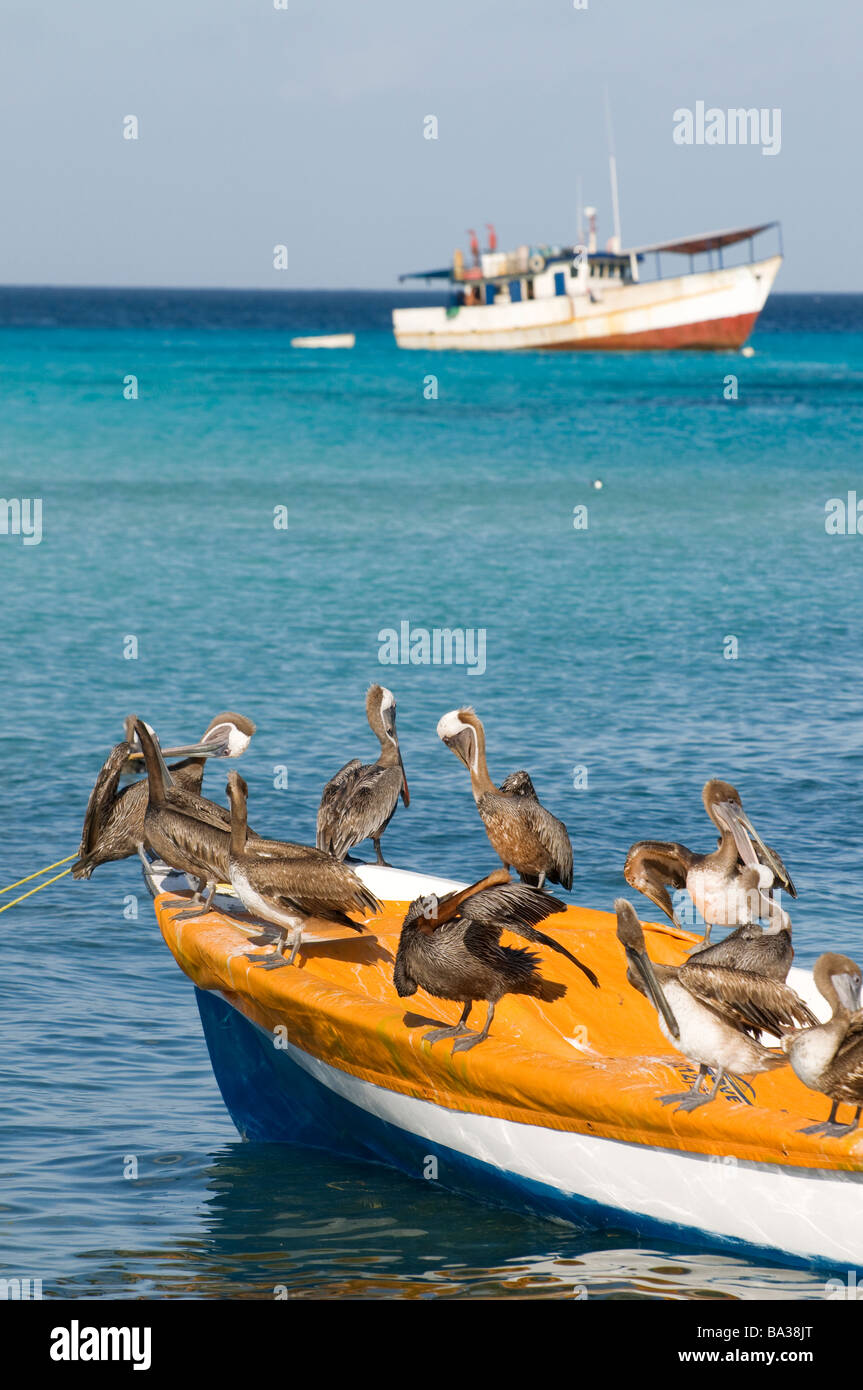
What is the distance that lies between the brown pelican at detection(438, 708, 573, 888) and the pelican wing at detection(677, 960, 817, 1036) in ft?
7.02

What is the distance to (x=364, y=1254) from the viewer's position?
8.70 m

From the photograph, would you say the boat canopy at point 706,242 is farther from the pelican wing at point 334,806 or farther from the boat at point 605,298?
the pelican wing at point 334,806

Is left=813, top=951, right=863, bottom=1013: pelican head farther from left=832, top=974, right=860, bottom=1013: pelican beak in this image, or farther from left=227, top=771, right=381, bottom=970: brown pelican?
left=227, top=771, right=381, bottom=970: brown pelican

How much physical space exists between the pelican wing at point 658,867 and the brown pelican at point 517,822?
411 mm

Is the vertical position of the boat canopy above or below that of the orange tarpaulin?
above

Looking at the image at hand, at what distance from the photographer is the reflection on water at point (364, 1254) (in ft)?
26.8

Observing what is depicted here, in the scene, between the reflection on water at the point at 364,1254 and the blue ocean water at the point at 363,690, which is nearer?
the reflection on water at the point at 364,1254

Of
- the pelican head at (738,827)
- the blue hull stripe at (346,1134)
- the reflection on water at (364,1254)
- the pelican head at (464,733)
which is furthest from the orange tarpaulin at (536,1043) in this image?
the pelican head at (464,733)

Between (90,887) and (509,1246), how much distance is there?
653 cm

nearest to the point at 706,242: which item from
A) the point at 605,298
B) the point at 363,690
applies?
the point at 605,298

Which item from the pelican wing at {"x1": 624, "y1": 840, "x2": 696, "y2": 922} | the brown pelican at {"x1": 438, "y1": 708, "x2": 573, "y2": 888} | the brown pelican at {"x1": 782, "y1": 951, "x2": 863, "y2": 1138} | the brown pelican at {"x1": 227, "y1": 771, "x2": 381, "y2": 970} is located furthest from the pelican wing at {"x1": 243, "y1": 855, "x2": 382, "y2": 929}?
the brown pelican at {"x1": 782, "y1": 951, "x2": 863, "y2": 1138}

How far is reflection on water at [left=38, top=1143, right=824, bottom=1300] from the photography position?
26.8ft

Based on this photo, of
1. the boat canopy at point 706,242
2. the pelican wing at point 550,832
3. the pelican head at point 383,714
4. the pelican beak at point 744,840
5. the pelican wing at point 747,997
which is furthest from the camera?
the boat canopy at point 706,242

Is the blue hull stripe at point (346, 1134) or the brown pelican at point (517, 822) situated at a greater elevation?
the brown pelican at point (517, 822)
